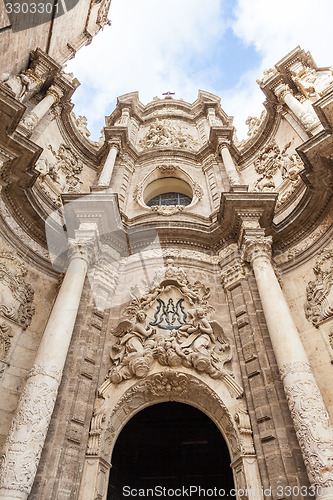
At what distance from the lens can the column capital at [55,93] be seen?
12.9 metres

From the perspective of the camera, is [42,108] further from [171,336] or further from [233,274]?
[171,336]

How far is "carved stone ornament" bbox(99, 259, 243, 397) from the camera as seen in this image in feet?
23.6

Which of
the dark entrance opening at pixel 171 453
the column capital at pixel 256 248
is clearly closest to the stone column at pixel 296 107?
the column capital at pixel 256 248

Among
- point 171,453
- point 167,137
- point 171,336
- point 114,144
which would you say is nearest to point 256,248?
point 171,336

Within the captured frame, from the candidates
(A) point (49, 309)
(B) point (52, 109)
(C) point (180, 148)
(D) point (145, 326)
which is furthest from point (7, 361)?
(C) point (180, 148)

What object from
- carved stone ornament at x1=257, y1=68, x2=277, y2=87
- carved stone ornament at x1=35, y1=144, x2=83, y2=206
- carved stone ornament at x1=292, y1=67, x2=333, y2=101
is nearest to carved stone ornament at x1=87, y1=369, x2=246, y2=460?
carved stone ornament at x1=35, y1=144, x2=83, y2=206

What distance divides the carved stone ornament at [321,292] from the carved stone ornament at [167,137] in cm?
876

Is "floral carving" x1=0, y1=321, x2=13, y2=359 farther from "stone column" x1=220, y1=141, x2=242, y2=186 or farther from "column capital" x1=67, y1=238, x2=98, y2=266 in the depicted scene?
"stone column" x1=220, y1=141, x2=242, y2=186

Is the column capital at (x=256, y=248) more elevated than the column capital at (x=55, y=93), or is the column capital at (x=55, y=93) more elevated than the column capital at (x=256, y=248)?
the column capital at (x=55, y=93)

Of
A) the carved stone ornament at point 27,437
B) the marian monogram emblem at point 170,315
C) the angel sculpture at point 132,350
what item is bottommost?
the carved stone ornament at point 27,437

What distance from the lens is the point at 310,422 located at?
17.7 feet

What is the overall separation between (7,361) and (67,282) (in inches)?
80.7

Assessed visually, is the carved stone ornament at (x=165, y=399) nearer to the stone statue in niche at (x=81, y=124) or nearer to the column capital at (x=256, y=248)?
the column capital at (x=256, y=248)

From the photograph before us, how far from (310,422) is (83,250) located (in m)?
5.99
